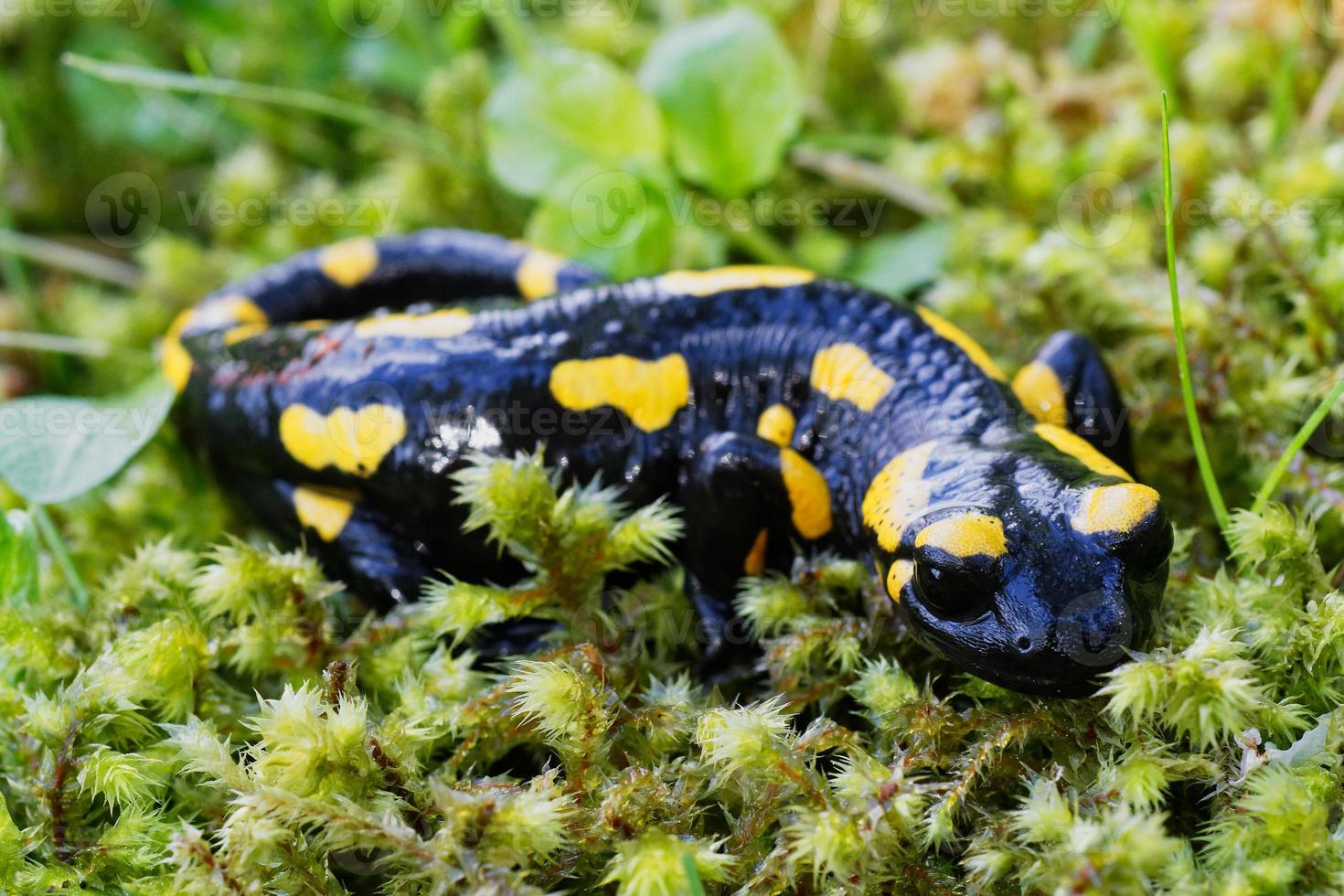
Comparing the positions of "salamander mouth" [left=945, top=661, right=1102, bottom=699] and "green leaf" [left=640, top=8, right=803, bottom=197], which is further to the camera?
"green leaf" [left=640, top=8, right=803, bottom=197]

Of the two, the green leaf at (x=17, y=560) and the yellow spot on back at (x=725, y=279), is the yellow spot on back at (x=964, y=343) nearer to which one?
the yellow spot on back at (x=725, y=279)

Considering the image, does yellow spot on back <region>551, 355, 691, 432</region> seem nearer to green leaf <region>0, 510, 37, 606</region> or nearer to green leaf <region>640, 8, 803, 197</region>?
green leaf <region>640, 8, 803, 197</region>

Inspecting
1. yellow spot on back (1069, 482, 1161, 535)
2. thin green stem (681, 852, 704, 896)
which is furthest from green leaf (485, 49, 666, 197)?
thin green stem (681, 852, 704, 896)

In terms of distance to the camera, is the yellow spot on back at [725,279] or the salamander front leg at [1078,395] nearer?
the salamander front leg at [1078,395]

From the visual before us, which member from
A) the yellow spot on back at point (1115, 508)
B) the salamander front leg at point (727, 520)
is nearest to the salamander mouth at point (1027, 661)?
the yellow spot on back at point (1115, 508)

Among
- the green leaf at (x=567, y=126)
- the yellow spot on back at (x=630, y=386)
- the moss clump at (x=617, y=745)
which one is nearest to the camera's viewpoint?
the moss clump at (x=617, y=745)

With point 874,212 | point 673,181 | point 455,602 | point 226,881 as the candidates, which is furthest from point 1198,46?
point 226,881
